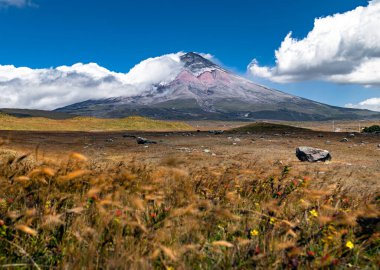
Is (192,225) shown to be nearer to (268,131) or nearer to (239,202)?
(239,202)

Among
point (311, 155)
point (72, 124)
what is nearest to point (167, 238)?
point (311, 155)

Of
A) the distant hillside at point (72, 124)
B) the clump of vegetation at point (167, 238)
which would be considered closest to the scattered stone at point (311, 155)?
the clump of vegetation at point (167, 238)

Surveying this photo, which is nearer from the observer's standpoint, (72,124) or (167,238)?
(167,238)

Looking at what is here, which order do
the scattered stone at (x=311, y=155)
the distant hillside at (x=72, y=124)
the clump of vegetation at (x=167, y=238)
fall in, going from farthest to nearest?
1. the distant hillside at (x=72, y=124)
2. the scattered stone at (x=311, y=155)
3. the clump of vegetation at (x=167, y=238)

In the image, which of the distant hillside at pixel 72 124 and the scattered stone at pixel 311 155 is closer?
the scattered stone at pixel 311 155

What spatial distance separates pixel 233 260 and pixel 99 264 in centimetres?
98

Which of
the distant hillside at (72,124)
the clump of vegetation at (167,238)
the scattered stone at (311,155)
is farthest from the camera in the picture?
the distant hillside at (72,124)

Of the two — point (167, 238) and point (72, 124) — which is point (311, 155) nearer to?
point (167, 238)

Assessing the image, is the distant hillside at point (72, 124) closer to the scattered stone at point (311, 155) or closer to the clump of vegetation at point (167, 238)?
the scattered stone at point (311, 155)

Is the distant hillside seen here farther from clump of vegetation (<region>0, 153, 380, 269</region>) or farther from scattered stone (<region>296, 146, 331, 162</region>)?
clump of vegetation (<region>0, 153, 380, 269</region>)

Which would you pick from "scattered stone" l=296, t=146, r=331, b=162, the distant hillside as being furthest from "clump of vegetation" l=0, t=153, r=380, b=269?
the distant hillside

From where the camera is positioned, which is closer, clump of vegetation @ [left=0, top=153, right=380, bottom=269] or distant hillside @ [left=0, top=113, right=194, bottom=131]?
clump of vegetation @ [left=0, top=153, right=380, bottom=269]

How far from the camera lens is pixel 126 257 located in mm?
2555

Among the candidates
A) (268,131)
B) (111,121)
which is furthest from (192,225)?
(111,121)
